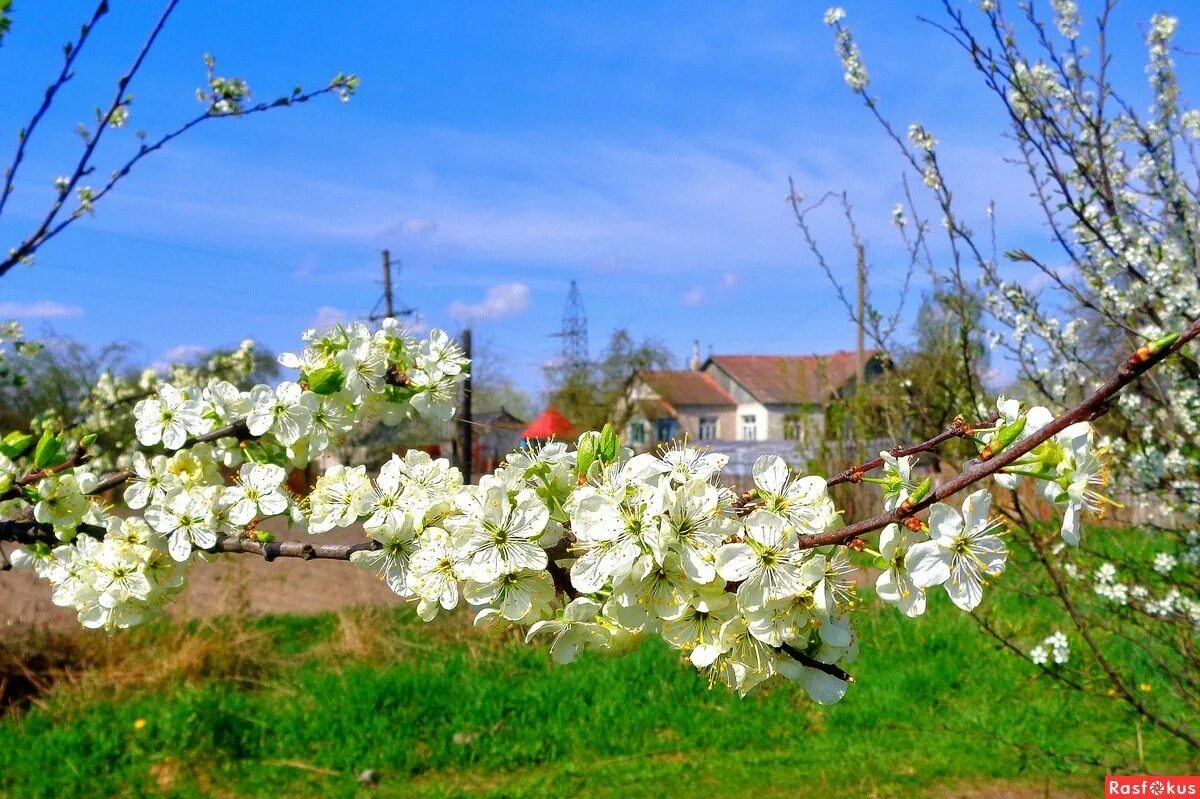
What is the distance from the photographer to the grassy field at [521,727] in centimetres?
411

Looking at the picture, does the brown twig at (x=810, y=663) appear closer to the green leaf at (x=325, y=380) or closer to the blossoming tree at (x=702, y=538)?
the blossoming tree at (x=702, y=538)

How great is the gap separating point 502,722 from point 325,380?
367 cm

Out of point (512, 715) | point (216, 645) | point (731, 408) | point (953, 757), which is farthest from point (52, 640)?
point (731, 408)

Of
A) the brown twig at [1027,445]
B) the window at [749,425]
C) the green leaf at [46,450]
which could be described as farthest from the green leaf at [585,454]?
the window at [749,425]

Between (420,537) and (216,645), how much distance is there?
16.7 feet

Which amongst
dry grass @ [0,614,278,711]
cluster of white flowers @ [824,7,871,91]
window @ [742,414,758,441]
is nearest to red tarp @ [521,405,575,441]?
dry grass @ [0,614,278,711]

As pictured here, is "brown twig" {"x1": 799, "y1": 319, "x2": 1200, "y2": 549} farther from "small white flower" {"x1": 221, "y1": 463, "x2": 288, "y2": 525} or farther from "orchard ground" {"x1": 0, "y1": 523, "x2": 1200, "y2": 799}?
"orchard ground" {"x1": 0, "y1": 523, "x2": 1200, "y2": 799}

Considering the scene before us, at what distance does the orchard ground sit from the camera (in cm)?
412

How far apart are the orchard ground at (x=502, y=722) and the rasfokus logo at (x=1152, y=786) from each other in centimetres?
9

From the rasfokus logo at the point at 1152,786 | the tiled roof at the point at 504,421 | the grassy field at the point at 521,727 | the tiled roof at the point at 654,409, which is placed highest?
the tiled roof at the point at 654,409

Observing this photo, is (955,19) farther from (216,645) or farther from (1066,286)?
(216,645)

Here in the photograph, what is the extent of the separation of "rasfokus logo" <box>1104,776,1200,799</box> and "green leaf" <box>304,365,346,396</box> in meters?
3.36

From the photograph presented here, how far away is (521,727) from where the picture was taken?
4.73m

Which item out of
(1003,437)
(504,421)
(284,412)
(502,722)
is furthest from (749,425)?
(1003,437)
